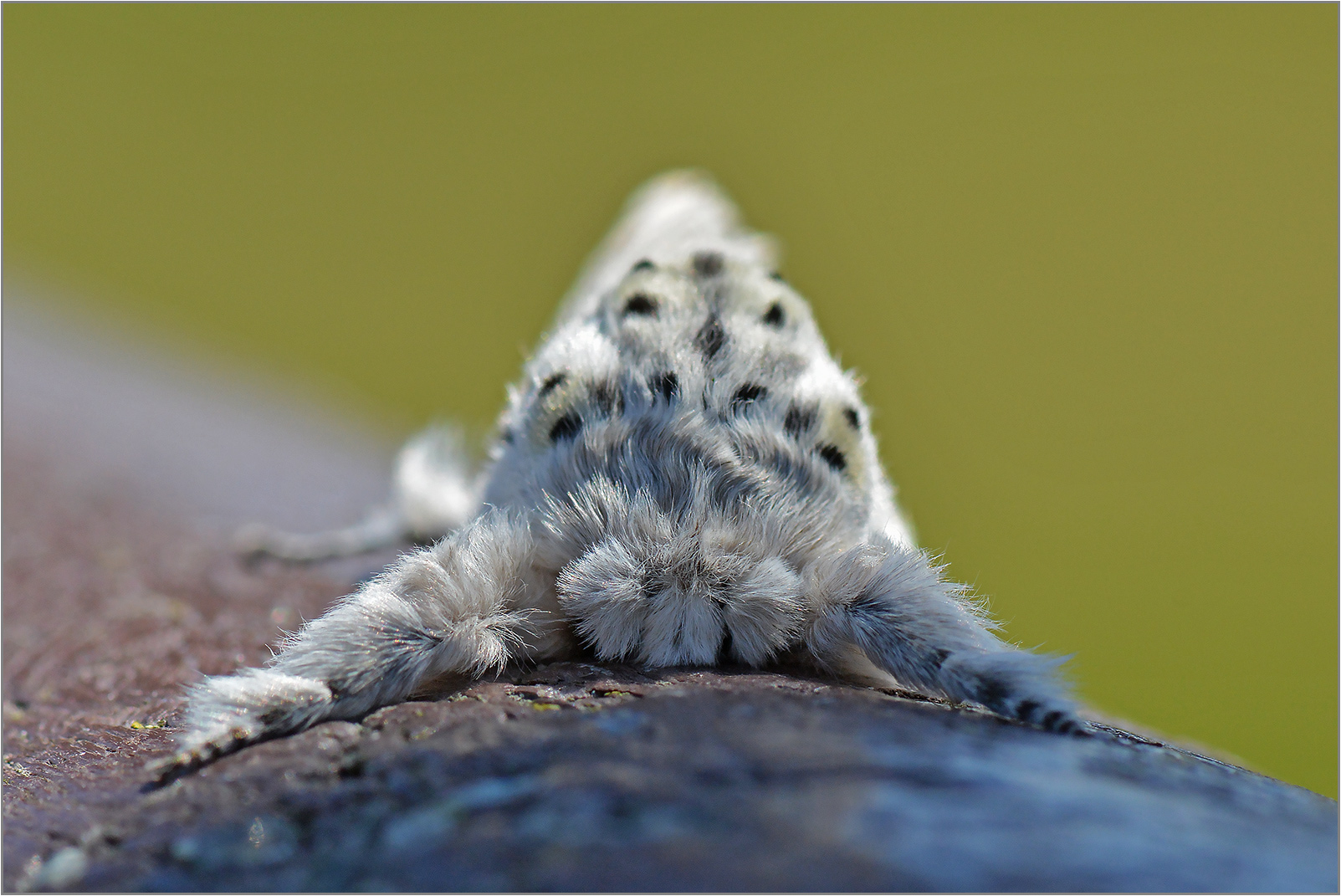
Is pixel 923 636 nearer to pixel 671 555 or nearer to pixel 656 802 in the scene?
pixel 671 555

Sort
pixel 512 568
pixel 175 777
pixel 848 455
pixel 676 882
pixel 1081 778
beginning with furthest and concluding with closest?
pixel 848 455, pixel 512 568, pixel 175 777, pixel 1081 778, pixel 676 882

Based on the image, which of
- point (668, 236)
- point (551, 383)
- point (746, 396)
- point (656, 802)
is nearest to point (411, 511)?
point (668, 236)

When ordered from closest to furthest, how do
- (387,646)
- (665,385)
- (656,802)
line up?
1. (656,802)
2. (387,646)
3. (665,385)

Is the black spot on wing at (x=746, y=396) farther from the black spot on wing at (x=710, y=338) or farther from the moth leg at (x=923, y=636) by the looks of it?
the moth leg at (x=923, y=636)

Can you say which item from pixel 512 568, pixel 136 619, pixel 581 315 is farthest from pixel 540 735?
pixel 136 619

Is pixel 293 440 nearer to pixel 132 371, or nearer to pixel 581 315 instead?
pixel 132 371
